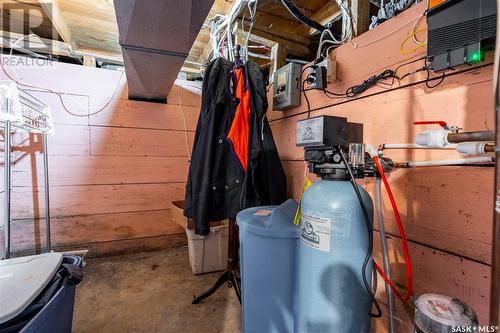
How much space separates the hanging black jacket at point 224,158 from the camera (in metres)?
1.27

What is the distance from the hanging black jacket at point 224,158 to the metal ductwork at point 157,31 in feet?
0.81

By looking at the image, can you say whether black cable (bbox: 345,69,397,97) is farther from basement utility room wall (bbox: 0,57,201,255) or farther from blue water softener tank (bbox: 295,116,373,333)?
basement utility room wall (bbox: 0,57,201,255)

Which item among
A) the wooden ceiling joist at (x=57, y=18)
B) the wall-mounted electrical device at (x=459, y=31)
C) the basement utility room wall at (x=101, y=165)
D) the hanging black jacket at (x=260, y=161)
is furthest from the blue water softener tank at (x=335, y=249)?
the wooden ceiling joist at (x=57, y=18)

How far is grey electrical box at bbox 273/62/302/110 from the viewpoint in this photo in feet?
4.63

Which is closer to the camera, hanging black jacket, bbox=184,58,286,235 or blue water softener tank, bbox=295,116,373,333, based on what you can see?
blue water softener tank, bbox=295,116,373,333

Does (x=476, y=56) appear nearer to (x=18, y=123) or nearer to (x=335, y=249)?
(x=335, y=249)

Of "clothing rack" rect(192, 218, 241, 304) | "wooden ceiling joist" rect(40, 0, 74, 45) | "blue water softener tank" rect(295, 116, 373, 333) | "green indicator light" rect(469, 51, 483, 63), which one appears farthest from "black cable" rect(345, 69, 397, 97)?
"wooden ceiling joist" rect(40, 0, 74, 45)

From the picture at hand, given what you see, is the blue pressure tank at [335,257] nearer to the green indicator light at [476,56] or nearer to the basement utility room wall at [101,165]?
the green indicator light at [476,56]

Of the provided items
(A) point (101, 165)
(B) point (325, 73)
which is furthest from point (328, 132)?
(A) point (101, 165)

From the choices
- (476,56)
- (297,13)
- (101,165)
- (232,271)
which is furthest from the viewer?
(101,165)

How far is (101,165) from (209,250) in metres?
1.14

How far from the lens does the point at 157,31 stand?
0.96 meters

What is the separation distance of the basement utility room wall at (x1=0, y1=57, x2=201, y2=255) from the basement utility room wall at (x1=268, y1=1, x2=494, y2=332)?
1629 millimetres

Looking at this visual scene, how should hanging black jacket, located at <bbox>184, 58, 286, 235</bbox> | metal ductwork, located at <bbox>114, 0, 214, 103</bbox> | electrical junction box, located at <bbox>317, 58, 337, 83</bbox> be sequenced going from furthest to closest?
hanging black jacket, located at <bbox>184, 58, 286, 235</bbox>
electrical junction box, located at <bbox>317, 58, 337, 83</bbox>
metal ductwork, located at <bbox>114, 0, 214, 103</bbox>
